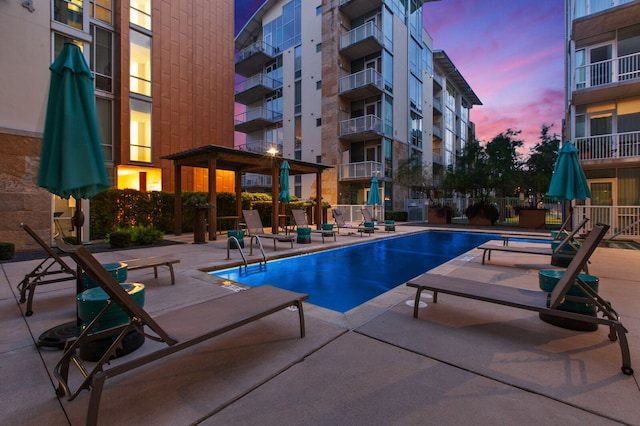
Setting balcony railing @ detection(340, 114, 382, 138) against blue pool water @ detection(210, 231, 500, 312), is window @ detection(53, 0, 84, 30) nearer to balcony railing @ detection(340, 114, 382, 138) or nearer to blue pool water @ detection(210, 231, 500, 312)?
blue pool water @ detection(210, 231, 500, 312)

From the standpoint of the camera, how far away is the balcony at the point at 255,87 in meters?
25.6

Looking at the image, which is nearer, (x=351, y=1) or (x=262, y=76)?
(x=351, y=1)

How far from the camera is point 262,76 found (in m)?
25.6

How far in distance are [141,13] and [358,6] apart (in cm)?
1406

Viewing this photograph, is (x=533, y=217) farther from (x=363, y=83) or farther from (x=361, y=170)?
(x=363, y=83)

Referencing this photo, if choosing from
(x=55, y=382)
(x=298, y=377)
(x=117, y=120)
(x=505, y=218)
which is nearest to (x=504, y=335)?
(x=298, y=377)

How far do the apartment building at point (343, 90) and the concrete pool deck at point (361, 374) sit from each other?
57.4ft

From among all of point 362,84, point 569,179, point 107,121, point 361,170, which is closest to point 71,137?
point 569,179

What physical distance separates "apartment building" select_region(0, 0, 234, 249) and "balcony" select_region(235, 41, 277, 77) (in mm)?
6572

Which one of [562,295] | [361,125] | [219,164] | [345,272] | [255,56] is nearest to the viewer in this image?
[562,295]

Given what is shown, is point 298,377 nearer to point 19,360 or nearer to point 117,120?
point 19,360

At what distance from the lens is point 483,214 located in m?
17.4

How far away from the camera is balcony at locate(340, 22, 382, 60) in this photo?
19.9 m

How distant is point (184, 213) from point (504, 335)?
38.5 ft
